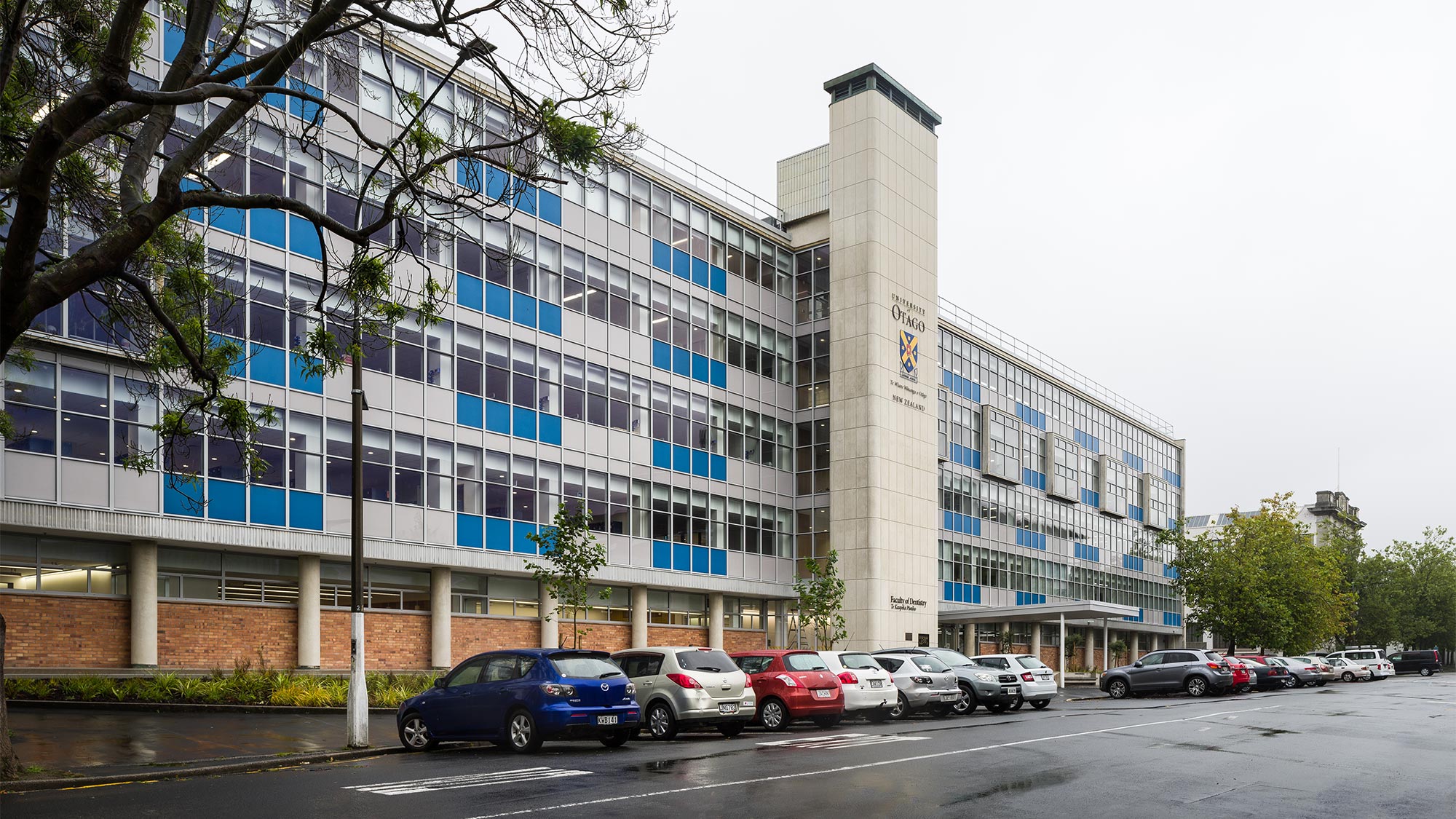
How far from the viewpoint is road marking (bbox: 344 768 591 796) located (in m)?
12.5

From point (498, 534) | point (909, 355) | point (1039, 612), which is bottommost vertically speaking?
point (1039, 612)

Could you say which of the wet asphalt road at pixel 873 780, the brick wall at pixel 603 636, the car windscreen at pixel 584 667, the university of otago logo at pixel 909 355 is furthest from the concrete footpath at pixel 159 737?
the university of otago logo at pixel 909 355

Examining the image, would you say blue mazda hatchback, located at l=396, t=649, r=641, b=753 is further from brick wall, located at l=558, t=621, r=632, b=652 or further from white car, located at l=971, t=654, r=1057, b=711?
brick wall, located at l=558, t=621, r=632, b=652

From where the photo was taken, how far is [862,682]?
79.6ft

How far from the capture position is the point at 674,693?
19312 millimetres

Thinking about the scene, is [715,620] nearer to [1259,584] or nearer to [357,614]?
[357,614]

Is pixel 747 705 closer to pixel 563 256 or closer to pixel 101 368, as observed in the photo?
pixel 101 368

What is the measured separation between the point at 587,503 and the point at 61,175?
25.6 m

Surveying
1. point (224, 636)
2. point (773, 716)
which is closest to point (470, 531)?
point (224, 636)

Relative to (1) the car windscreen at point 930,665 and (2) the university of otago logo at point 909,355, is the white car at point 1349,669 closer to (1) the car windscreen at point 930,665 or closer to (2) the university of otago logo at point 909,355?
(2) the university of otago logo at point 909,355

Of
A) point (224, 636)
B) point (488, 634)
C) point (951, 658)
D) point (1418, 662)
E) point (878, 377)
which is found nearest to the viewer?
point (224, 636)

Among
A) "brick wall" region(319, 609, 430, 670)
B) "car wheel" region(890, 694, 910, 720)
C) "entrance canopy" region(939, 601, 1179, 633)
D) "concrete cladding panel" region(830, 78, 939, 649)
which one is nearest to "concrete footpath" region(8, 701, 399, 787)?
"brick wall" region(319, 609, 430, 670)

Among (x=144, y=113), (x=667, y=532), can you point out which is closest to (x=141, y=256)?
(x=144, y=113)

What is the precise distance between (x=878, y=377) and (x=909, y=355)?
9.49ft
